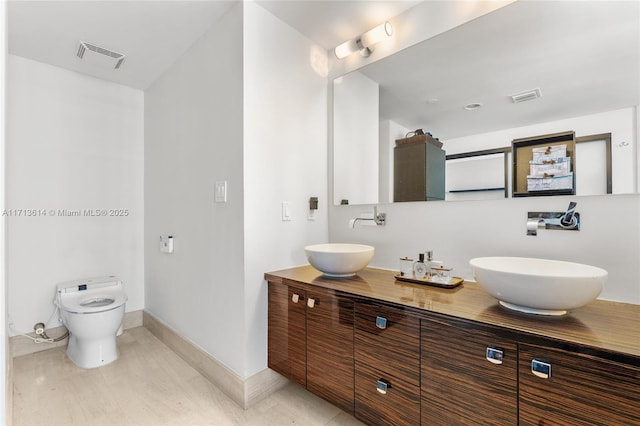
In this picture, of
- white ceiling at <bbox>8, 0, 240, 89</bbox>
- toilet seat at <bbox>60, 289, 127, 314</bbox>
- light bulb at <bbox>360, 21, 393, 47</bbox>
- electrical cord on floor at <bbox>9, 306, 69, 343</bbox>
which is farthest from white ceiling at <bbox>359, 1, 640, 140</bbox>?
electrical cord on floor at <bbox>9, 306, 69, 343</bbox>

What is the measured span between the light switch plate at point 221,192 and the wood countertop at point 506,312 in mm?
608

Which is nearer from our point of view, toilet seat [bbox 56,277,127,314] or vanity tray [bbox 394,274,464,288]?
vanity tray [bbox 394,274,464,288]

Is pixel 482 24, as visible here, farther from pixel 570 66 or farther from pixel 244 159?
pixel 244 159

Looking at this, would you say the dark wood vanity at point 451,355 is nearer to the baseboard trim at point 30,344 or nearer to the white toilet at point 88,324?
the white toilet at point 88,324

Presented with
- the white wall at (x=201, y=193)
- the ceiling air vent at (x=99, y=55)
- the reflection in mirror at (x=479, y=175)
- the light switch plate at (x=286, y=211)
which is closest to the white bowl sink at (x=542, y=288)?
the reflection in mirror at (x=479, y=175)

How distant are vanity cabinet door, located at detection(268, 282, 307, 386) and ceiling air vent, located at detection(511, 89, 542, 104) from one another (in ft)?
4.60

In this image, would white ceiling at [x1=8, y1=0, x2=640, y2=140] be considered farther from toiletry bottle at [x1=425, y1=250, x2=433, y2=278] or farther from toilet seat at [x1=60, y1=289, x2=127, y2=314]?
toilet seat at [x1=60, y1=289, x2=127, y2=314]

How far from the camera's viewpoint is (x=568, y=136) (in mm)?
1334

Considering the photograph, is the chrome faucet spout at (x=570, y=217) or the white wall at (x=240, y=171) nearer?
the chrome faucet spout at (x=570, y=217)

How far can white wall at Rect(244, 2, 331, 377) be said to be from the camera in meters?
1.74

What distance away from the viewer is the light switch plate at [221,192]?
184cm

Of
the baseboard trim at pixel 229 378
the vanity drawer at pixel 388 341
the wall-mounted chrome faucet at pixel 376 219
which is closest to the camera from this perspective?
the vanity drawer at pixel 388 341

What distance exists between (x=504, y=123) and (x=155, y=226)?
265 centimetres

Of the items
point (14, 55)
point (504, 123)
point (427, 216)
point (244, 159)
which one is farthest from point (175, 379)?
point (14, 55)
